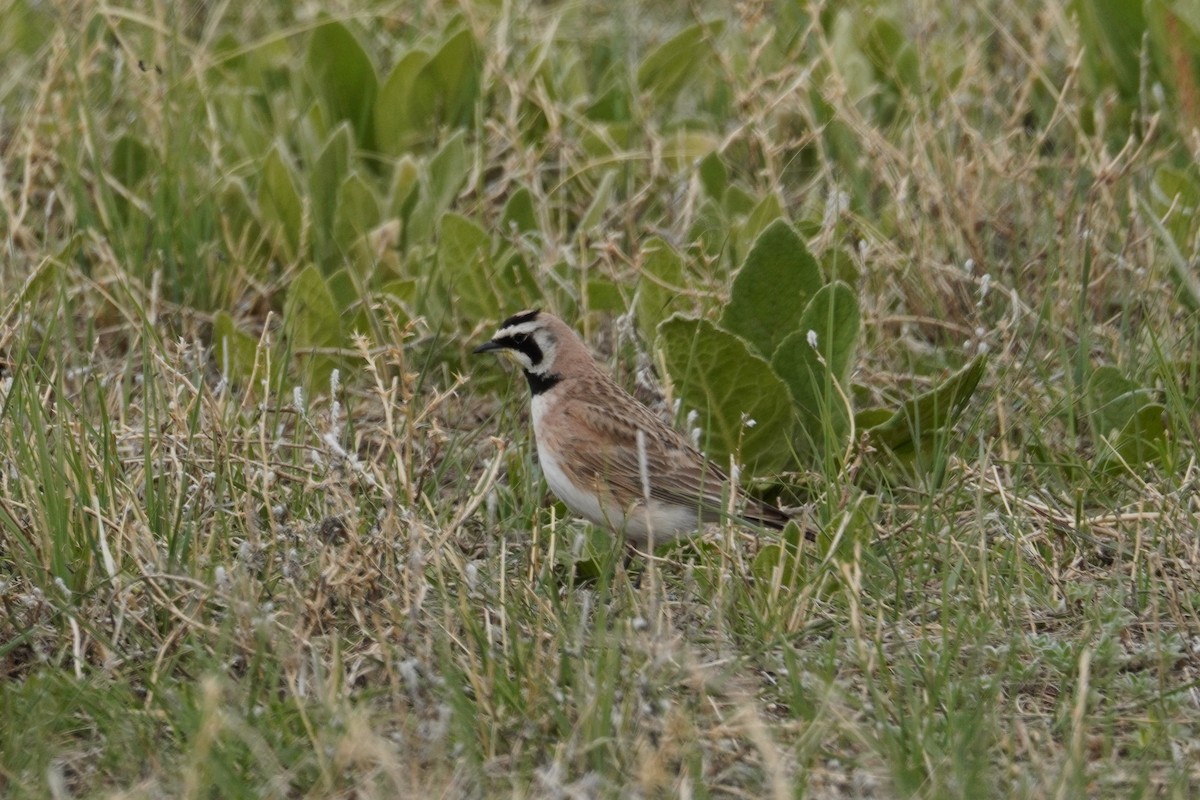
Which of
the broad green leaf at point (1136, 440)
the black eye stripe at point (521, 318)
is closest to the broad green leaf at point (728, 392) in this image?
the black eye stripe at point (521, 318)

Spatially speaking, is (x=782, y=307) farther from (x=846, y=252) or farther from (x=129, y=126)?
(x=129, y=126)

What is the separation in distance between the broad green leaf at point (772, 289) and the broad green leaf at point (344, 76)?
2.51 meters

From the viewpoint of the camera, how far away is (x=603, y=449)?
522 cm

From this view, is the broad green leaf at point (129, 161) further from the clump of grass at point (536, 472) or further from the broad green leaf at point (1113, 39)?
the broad green leaf at point (1113, 39)

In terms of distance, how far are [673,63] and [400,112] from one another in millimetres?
1189

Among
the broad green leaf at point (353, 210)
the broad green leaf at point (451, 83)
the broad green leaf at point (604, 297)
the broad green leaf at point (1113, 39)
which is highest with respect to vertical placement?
the broad green leaf at point (1113, 39)

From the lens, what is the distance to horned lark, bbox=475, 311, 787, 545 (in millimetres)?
5102

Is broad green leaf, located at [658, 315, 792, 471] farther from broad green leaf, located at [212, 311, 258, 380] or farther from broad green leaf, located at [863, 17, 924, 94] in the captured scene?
broad green leaf, located at [863, 17, 924, 94]

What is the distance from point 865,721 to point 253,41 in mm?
5649

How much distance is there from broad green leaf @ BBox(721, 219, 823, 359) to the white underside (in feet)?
2.21

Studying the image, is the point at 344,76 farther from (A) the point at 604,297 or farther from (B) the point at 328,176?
(A) the point at 604,297

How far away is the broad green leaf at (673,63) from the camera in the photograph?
299 inches

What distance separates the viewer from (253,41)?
8.39 meters

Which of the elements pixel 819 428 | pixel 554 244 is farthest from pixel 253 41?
pixel 819 428
